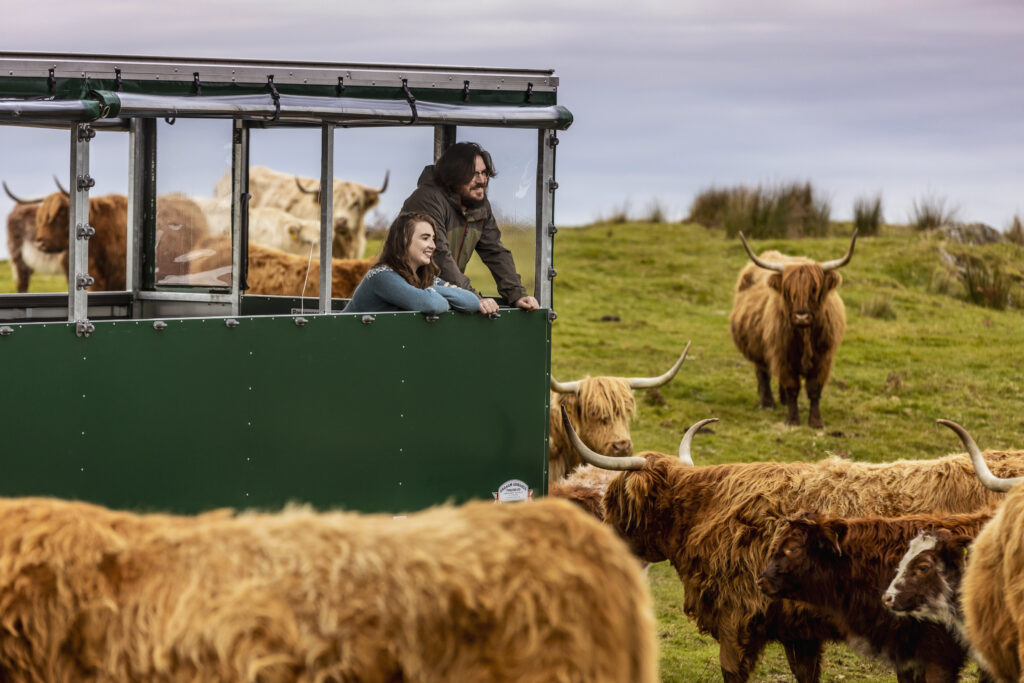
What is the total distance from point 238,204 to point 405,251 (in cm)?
146

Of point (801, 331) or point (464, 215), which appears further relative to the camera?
point (801, 331)

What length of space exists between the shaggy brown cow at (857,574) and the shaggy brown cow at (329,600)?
3.36 m

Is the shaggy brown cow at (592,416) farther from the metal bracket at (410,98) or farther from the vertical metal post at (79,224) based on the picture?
the vertical metal post at (79,224)

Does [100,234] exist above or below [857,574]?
above

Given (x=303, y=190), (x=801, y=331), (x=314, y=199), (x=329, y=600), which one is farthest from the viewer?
(x=801, y=331)

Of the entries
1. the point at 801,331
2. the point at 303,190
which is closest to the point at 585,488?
the point at 303,190

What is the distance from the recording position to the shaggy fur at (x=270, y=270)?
720 centimetres

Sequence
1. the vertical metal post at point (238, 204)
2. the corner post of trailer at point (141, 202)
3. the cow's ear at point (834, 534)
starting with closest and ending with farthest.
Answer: the cow's ear at point (834, 534), the vertical metal post at point (238, 204), the corner post of trailer at point (141, 202)

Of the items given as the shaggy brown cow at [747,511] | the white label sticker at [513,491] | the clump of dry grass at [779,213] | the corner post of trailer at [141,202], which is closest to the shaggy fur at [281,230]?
the corner post of trailer at [141,202]

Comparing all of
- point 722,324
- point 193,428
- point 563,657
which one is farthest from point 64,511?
point 722,324

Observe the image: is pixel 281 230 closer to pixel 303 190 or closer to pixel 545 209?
pixel 303 190

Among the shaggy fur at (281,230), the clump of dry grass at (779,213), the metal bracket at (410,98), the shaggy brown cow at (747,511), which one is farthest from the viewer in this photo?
the clump of dry grass at (779,213)

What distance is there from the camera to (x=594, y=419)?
8703 millimetres

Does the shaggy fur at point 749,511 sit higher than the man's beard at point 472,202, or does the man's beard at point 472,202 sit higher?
the man's beard at point 472,202
